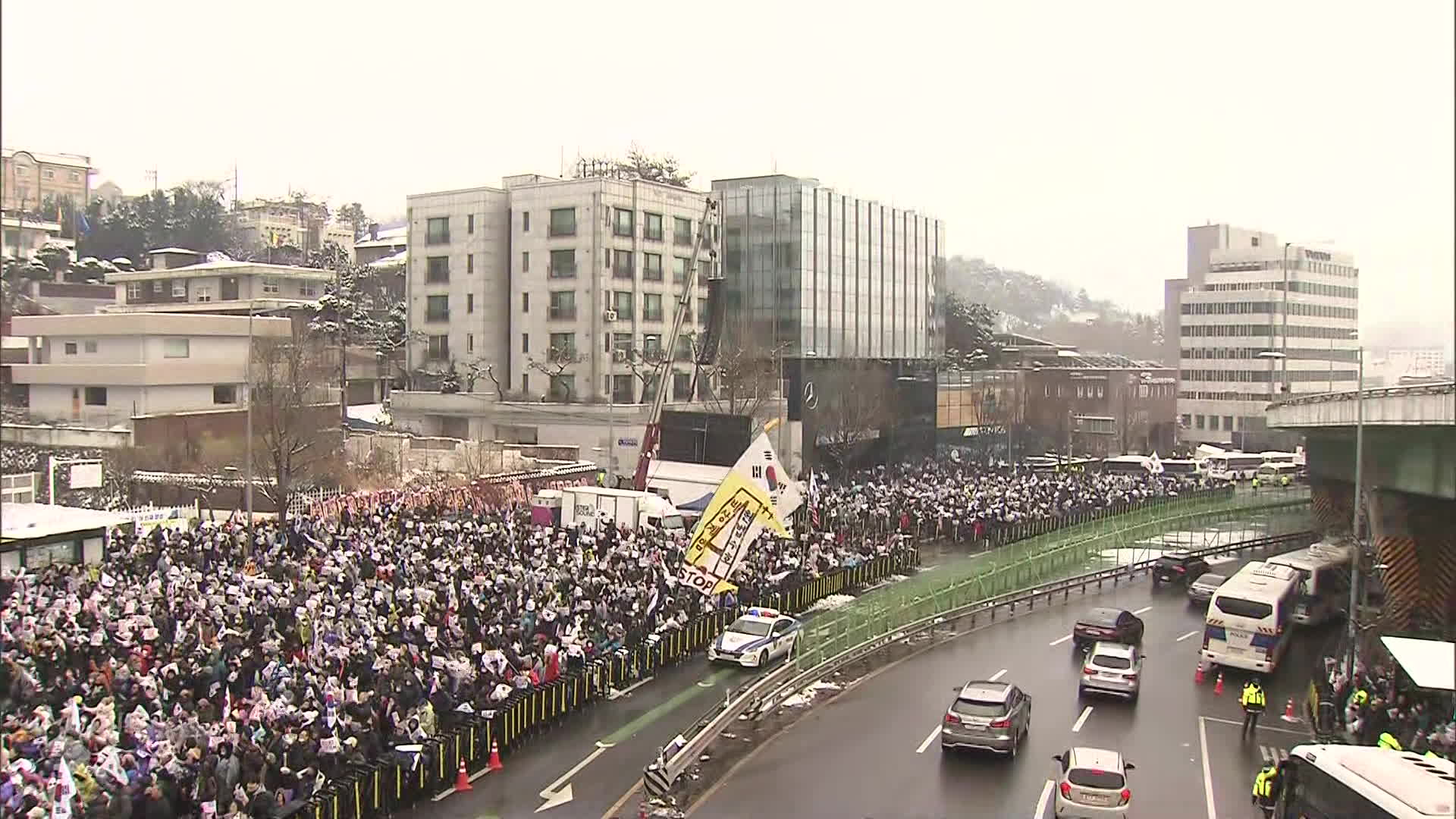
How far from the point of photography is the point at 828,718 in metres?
19.9

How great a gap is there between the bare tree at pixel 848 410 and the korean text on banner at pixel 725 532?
33713mm

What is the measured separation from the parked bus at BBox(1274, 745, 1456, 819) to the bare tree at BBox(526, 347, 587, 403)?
1671 inches

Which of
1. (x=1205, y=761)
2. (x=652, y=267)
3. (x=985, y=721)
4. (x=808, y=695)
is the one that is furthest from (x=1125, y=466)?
(x=985, y=721)

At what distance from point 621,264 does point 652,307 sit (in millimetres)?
2784

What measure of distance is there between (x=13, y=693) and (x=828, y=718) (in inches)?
462

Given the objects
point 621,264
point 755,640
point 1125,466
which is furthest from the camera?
point 1125,466

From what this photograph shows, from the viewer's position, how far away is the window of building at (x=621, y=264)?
176 ft

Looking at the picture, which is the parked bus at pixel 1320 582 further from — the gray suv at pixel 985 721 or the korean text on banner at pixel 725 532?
the korean text on banner at pixel 725 532

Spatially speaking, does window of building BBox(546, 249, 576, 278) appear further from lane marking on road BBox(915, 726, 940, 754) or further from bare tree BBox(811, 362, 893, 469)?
lane marking on road BBox(915, 726, 940, 754)

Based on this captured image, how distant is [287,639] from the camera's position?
1873 centimetres

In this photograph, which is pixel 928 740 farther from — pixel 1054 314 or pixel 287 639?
pixel 1054 314

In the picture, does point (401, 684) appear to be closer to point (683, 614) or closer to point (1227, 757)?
point (683, 614)

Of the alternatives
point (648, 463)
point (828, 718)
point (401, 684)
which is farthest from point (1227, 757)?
point (648, 463)

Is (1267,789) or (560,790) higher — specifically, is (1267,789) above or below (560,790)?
above
